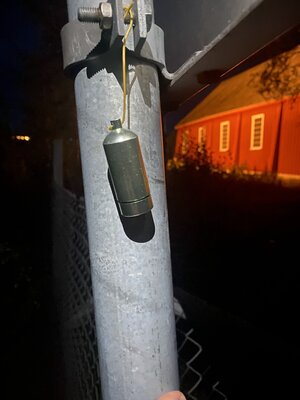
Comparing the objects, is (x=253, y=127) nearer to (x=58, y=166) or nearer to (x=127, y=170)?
(x=58, y=166)

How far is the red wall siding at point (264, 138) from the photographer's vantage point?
625 inches

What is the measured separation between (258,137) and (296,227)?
11.6 metres

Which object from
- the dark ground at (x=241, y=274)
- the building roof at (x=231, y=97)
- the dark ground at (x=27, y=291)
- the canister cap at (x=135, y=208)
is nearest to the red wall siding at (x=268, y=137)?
the building roof at (x=231, y=97)

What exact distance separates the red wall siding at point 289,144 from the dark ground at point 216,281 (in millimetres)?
7204

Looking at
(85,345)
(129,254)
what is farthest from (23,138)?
(129,254)

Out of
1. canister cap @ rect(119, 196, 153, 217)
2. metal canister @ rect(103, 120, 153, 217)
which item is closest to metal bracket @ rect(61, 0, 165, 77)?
metal canister @ rect(103, 120, 153, 217)

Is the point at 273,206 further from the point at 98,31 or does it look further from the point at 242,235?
the point at 98,31

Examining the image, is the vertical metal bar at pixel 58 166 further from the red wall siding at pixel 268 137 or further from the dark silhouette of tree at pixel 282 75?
the red wall siding at pixel 268 137

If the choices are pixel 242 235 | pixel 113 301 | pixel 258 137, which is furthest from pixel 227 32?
pixel 258 137

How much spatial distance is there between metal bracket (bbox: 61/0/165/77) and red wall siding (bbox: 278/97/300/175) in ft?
48.3

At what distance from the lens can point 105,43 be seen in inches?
39.0

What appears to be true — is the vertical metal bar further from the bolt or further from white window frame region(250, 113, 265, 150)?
white window frame region(250, 113, 265, 150)

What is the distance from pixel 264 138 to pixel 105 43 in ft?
56.2

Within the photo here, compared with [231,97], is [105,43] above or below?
below
